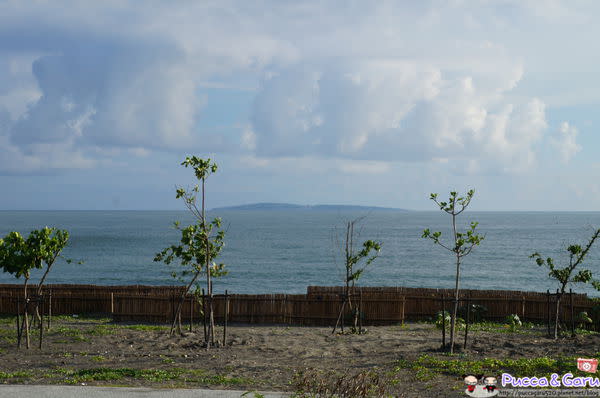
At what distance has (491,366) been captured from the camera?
12930mm

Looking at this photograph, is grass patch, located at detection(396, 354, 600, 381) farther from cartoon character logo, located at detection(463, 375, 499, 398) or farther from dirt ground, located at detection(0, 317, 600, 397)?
cartoon character logo, located at detection(463, 375, 499, 398)

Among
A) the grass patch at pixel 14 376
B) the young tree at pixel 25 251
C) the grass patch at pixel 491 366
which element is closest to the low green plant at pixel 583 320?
the grass patch at pixel 491 366

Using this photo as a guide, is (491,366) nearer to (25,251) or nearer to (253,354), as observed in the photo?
(253,354)

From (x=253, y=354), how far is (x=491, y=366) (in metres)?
5.84

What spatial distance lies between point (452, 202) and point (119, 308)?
13192 mm

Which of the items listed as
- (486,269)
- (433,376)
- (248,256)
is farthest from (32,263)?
(248,256)

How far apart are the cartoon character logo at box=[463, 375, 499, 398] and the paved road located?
11.4 ft

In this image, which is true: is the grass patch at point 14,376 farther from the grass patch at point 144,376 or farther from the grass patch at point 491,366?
the grass patch at point 491,366

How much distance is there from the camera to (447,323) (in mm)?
18719

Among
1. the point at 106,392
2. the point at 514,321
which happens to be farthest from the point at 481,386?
the point at 514,321

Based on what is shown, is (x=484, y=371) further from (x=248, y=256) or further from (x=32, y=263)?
(x=248, y=256)

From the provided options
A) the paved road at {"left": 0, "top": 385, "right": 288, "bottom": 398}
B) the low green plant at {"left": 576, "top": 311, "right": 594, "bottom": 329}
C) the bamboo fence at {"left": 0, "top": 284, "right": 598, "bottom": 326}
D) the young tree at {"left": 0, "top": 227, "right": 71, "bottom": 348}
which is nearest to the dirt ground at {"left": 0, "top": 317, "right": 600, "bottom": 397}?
the paved road at {"left": 0, "top": 385, "right": 288, "bottom": 398}

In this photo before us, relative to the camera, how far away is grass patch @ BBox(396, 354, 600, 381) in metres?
12.4

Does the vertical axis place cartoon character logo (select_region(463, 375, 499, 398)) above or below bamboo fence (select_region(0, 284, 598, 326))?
above
